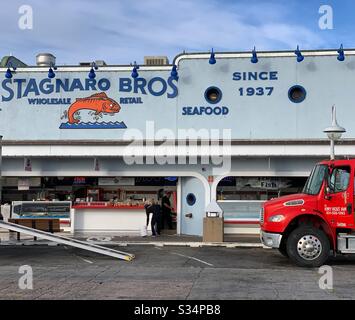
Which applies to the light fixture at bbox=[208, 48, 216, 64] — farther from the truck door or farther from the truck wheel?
the truck wheel

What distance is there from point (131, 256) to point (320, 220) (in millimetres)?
4951

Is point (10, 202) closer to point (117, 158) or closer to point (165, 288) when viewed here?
point (117, 158)

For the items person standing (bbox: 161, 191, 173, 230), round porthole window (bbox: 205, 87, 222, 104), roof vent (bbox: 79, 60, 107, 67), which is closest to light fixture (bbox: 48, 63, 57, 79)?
roof vent (bbox: 79, 60, 107, 67)

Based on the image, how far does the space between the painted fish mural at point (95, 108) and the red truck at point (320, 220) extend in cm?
977

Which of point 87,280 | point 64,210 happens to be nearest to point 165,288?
point 87,280

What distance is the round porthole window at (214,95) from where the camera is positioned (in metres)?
20.9

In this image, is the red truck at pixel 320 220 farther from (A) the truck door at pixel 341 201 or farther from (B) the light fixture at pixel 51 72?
(B) the light fixture at pixel 51 72

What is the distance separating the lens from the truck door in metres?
13.2

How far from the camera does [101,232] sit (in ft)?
70.3

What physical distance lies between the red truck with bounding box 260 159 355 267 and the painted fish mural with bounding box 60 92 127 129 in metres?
9.77

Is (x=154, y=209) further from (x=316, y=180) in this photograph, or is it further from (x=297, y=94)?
(x=316, y=180)

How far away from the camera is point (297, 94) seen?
2064cm

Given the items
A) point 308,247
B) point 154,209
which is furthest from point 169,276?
point 154,209
